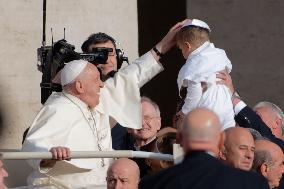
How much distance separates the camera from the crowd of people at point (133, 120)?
934 cm

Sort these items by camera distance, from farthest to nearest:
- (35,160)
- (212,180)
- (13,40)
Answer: (13,40)
(35,160)
(212,180)

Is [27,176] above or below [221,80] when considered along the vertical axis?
below

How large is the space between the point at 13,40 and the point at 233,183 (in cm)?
548

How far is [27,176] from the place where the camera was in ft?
35.1

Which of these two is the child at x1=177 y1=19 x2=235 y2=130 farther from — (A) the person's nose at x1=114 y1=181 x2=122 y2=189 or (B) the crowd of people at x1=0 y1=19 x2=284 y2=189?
(A) the person's nose at x1=114 y1=181 x2=122 y2=189

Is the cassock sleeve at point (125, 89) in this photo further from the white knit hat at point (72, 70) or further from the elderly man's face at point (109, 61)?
the white knit hat at point (72, 70)

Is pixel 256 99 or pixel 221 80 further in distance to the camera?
pixel 256 99

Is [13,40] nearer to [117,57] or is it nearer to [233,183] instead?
[117,57]

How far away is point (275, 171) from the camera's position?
9.68 metres

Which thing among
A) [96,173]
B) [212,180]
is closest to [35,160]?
[96,173]

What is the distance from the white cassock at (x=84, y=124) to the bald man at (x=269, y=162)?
4.17ft

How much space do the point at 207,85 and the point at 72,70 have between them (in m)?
0.99

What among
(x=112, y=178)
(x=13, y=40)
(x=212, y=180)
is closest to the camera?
(x=212, y=180)

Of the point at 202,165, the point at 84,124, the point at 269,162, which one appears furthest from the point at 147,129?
the point at 202,165
